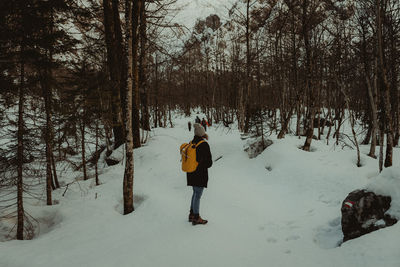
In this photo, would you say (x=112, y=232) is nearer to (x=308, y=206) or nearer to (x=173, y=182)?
(x=173, y=182)

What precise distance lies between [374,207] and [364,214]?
20cm

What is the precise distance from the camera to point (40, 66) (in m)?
5.64

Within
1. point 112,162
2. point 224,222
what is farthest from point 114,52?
point 224,222

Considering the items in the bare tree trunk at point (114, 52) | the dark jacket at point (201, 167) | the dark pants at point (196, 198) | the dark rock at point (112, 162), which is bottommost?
the dark rock at point (112, 162)

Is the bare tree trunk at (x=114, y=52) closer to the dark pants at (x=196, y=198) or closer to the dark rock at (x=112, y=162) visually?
the dark rock at (x=112, y=162)

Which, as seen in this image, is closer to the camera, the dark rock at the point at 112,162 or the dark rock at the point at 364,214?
the dark rock at the point at 364,214

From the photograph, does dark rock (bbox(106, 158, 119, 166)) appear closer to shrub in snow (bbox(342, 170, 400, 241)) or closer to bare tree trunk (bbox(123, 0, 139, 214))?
bare tree trunk (bbox(123, 0, 139, 214))

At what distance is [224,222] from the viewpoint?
501 centimetres

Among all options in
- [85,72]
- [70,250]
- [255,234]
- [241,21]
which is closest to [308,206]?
[255,234]

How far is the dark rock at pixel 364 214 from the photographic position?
3410mm

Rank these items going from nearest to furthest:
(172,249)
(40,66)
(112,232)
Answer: (172,249), (112,232), (40,66)

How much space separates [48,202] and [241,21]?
46.5ft

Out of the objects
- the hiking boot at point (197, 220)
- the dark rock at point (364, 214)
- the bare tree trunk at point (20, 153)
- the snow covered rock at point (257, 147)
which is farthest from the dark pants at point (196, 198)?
the snow covered rock at point (257, 147)

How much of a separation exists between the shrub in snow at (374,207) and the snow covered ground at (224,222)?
0.06 metres
